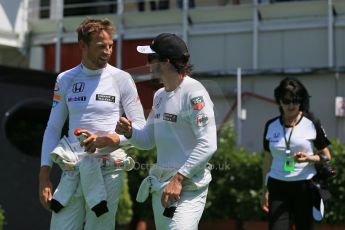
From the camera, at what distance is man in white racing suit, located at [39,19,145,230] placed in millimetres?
4996

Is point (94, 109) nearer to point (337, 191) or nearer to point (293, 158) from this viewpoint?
point (293, 158)

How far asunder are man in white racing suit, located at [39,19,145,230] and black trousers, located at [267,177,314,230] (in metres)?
2.25

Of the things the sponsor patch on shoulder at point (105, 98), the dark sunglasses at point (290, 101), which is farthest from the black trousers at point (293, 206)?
the sponsor patch on shoulder at point (105, 98)

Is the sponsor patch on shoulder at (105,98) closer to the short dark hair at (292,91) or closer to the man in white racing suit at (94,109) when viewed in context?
the man in white racing suit at (94,109)

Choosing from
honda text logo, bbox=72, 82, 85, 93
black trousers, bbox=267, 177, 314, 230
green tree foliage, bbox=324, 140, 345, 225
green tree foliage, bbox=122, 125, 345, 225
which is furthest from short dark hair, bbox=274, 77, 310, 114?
green tree foliage, bbox=122, 125, 345, 225

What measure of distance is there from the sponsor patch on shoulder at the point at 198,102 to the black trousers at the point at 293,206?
2601 mm

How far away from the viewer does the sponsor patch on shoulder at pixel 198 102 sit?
4.62 m

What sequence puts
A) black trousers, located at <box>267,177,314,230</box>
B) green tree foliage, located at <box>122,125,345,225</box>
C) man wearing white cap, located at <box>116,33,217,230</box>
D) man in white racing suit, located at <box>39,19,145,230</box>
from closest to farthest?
man wearing white cap, located at <box>116,33,217,230</box> → man in white racing suit, located at <box>39,19,145,230</box> → black trousers, located at <box>267,177,314,230</box> → green tree foliage, located at <box>122,125,345,225</box>

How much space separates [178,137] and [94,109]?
25.0 inches

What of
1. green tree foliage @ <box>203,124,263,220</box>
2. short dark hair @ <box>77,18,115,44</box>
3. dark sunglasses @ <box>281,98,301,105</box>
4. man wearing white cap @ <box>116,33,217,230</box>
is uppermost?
short dark hair @ <box>77,18,115,44</box>

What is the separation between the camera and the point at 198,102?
4.63 m

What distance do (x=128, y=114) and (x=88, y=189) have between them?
0.56 meters

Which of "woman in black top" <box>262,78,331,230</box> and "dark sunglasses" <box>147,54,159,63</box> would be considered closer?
"dark sunglasses" <box>147,54,159,63</box>

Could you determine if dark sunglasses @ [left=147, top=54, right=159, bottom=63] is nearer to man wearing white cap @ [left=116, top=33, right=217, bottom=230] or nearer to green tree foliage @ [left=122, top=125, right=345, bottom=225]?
man wearing white cap @ [left=116, top=33, right=217, bottom=230]
